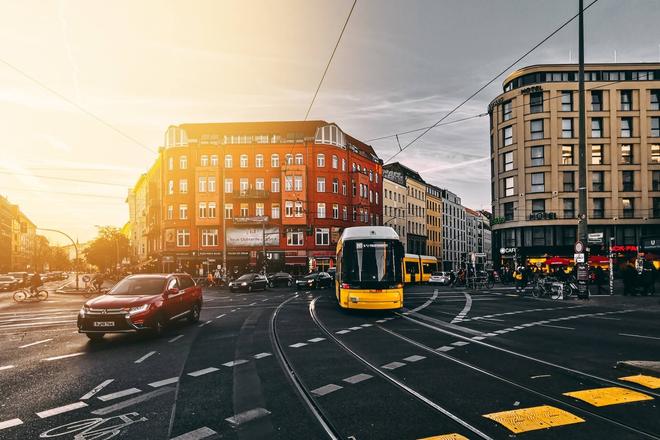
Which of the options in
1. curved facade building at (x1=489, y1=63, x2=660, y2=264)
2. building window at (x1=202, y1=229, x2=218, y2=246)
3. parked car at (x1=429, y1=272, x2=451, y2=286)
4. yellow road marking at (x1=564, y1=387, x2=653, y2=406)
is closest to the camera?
yellow road marking at (x1=564, y1=387, x2=653, y2=406)

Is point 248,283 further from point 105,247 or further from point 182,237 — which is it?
point 105,247

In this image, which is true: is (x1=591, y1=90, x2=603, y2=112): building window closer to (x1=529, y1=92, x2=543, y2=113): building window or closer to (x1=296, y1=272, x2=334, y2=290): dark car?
(x1=529, y1=92, x2=543, y2=113): building window

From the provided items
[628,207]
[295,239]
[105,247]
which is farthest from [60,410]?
[105,247]

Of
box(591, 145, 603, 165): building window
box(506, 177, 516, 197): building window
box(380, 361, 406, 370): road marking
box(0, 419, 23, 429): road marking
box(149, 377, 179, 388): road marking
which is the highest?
box(591, 145, 603, 165): building window

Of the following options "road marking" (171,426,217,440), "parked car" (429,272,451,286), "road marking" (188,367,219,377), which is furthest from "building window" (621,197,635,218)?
"road marking" (171,426,217,440)

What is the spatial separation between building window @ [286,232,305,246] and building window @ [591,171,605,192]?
3495cm

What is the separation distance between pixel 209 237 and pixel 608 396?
57.9m

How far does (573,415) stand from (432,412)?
5.31 feet

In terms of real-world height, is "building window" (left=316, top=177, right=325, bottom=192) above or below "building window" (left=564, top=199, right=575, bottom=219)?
above

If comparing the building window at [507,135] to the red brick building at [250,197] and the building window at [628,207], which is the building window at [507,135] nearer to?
the building window at [628,207]

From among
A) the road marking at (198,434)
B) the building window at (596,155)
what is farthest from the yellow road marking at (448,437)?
the building window at (596,155)

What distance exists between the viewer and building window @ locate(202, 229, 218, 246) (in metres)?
60.9

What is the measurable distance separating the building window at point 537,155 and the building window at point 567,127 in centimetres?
291

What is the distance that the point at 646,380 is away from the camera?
23.9 feet
